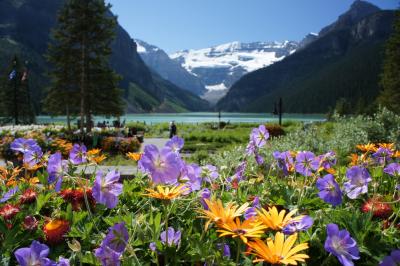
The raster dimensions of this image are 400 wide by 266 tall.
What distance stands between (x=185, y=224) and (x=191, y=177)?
216mm

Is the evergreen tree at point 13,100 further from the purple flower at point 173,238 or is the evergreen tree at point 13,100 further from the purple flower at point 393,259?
the purple flower at point 393,259

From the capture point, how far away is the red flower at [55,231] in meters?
1.41

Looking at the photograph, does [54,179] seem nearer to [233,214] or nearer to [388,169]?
[233,214]

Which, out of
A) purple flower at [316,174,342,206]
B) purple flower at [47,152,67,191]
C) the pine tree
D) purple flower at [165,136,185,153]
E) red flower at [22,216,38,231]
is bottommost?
red flower at [22,216,38,231]

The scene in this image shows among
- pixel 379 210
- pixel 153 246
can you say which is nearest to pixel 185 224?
pixel 153 246

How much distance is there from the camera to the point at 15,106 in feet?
172

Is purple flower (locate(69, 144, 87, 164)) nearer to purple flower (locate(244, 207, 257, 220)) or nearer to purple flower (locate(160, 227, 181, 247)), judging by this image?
purple flower (locate(160, 227, 181, 247))

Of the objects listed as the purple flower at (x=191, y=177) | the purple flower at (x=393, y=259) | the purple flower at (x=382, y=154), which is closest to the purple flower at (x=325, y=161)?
the purple flower at (x=382, y=154)

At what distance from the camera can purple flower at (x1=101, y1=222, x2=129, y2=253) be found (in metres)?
1.15

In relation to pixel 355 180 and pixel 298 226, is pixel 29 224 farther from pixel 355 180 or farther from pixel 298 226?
pixel 355 180

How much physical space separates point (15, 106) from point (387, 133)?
49.4 metres

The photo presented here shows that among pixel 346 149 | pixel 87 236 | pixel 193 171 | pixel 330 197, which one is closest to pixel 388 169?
pixel 330 197

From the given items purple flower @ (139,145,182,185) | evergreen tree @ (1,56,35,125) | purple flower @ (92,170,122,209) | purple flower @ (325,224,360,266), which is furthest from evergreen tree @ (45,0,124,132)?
evergreen tree @ (1,56,35,125)

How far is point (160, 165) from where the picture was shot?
141cm
